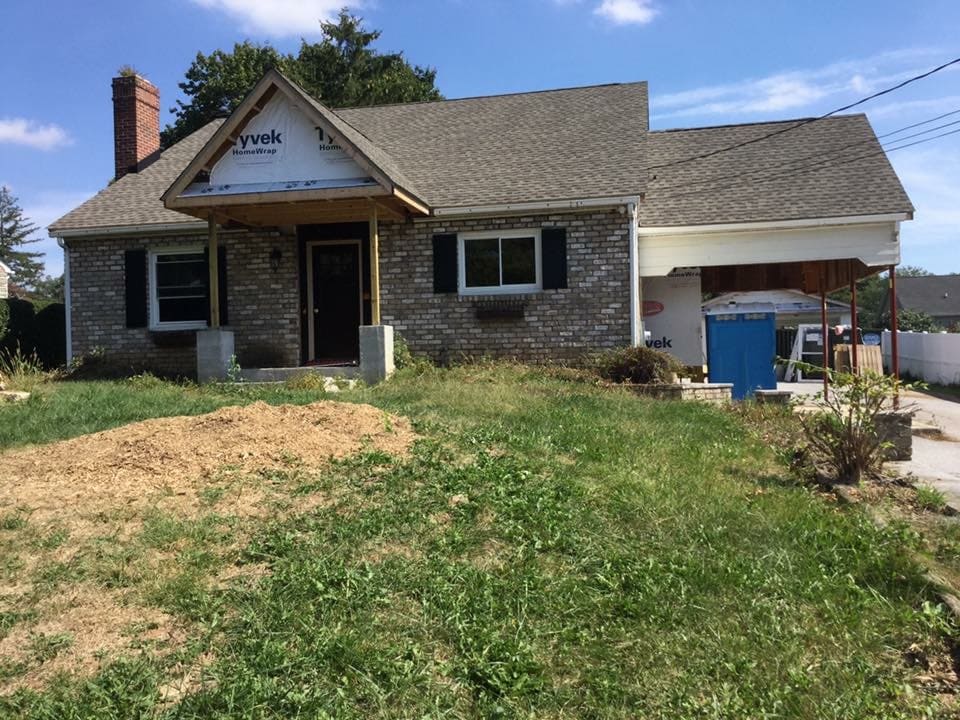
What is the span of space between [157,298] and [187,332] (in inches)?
41.8

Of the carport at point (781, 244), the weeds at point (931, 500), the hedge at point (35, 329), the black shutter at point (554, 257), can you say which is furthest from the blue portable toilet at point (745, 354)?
the hedge at point (35, 329)

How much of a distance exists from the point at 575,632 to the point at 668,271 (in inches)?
494

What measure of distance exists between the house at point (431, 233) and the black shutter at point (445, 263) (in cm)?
3

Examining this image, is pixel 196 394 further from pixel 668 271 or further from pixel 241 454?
pixel 668 271

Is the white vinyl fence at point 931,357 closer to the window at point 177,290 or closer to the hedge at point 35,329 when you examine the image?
the window at point 177,290

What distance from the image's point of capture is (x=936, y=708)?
3262mm

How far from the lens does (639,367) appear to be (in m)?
12.2

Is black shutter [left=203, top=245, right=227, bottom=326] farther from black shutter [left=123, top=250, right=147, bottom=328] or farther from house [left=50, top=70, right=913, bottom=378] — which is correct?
black shutter [left=123, top=250, right=147, bottom=328]

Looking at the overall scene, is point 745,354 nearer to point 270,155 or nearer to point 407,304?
point 407,304

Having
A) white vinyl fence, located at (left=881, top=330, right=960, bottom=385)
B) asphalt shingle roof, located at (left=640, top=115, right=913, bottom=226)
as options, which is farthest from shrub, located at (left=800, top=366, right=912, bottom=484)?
white vinyl fence, located at (left=881, top=330, right=960, bottom=385)

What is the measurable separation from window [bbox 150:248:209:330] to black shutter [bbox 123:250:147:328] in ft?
0.45

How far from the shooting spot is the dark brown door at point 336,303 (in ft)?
49.7

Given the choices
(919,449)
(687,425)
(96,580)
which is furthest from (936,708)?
(919,449)

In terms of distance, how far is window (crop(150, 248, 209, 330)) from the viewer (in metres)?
15.3
